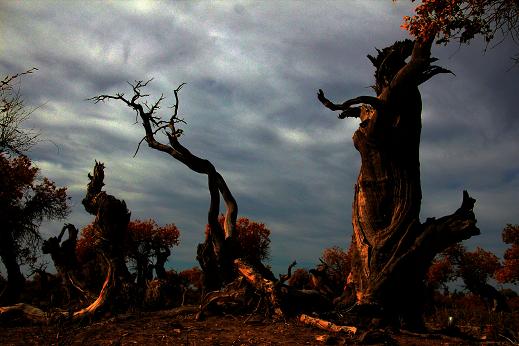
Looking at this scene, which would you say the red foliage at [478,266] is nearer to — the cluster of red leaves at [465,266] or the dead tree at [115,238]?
the cluster of red leaves at [465,266]

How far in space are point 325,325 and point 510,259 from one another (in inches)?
1363

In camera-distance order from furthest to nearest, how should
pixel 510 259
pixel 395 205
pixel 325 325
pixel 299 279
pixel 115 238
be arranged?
pixel 510 259, pixel 299 279, pixel 115 238, pixel 395 205, pixel 325 325

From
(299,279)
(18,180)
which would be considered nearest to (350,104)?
(299,279)

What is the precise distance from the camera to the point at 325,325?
974 centimetres

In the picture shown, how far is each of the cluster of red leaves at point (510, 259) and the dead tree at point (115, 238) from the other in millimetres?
34512

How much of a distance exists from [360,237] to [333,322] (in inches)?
104

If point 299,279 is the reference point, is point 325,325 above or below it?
below

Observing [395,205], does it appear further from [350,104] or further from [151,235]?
[151,235]

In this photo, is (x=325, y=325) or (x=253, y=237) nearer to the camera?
(x=325, y=325)

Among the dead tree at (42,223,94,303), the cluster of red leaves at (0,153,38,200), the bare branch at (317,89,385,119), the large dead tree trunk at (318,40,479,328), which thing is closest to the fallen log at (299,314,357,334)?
the large dead tree trunk at (318,40,479,328)

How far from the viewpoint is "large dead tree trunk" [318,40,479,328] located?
10719mm

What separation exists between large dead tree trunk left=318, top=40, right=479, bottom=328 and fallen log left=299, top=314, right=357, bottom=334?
1357mm

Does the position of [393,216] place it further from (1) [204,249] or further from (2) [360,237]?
(1) [204,249]

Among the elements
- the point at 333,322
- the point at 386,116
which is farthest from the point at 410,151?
the point at 333,322
